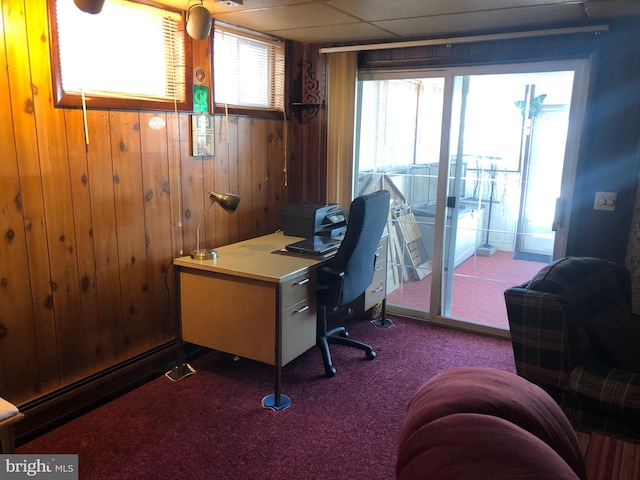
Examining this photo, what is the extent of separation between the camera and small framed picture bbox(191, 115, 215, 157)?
9.86 ft

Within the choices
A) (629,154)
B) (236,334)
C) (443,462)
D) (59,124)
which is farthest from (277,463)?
(629,154)

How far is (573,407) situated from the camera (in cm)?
199

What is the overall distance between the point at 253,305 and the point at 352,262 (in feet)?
2.07

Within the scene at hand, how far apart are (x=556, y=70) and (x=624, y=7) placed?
58 cm

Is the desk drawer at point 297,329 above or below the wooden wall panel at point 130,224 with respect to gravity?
below

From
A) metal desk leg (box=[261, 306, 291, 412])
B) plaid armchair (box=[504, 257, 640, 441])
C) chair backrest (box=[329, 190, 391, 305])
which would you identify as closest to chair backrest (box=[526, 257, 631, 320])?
plaid armchair (box=[504, 257, 640, 441])

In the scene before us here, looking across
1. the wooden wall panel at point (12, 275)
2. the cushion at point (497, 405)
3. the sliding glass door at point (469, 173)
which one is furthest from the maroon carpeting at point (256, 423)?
the cushion at point (497, 405)

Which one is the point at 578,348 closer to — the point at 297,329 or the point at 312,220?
the point at 297,329

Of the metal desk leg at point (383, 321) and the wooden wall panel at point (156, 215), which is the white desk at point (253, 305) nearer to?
the wooden wall panel at point (156, 215)

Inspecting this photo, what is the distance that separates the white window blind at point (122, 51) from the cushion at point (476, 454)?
224cm

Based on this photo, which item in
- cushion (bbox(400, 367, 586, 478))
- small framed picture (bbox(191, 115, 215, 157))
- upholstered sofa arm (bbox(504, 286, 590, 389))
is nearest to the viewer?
cushion (bbox(400, 367, 586, 478))

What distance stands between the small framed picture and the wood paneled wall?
0.04m

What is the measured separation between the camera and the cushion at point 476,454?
0.76 metres

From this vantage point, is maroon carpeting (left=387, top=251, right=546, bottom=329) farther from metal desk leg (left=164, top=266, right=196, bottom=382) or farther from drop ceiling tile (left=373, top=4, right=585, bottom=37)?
metal desk leg (left=164, top=266, right=196, bottom=382)
